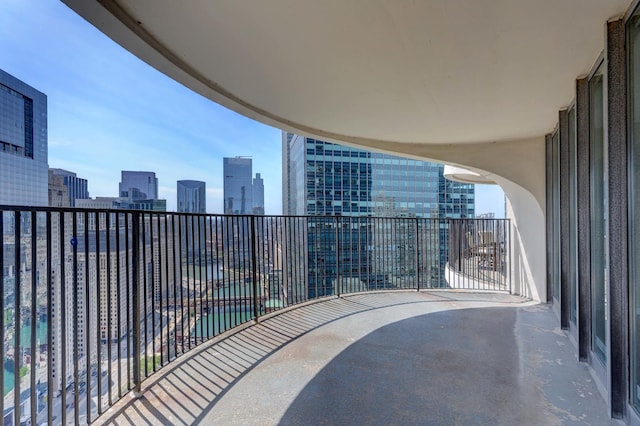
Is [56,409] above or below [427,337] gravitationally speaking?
above

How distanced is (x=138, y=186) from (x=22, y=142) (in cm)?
170

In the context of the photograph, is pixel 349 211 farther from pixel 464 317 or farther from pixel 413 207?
pixel 464 317

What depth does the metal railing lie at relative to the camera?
1.41 meters

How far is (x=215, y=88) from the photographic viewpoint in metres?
2.87

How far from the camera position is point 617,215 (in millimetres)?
1806

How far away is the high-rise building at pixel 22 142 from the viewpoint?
175cm

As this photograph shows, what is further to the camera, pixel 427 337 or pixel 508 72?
pixel 427 337

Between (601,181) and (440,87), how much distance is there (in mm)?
1486

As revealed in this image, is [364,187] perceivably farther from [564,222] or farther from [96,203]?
[96,203]

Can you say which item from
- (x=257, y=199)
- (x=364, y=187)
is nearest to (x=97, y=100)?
(x=257, y=199)

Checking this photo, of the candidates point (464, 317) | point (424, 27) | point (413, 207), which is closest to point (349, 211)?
point (413, 207)

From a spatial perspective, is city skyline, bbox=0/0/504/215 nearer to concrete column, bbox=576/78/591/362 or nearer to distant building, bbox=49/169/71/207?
distant building, bbox=49/169/71/207

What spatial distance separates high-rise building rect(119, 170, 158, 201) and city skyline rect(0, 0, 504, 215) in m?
0.11

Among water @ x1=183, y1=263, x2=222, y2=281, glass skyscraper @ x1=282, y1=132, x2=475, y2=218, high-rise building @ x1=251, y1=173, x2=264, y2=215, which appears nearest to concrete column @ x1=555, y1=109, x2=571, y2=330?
high-rise building @ x1=251, y1=173, x2=264, y2=215
